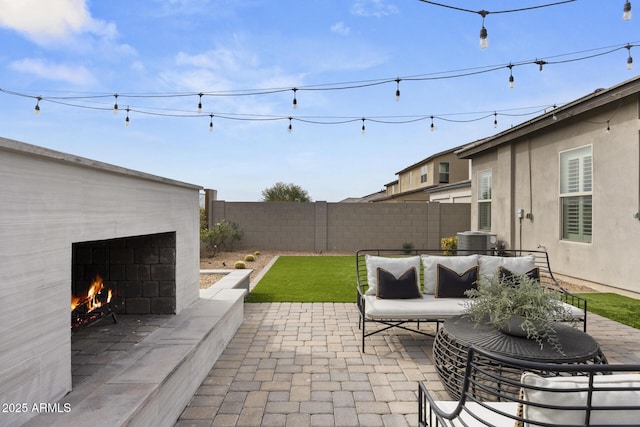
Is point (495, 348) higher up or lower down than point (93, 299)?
lower down

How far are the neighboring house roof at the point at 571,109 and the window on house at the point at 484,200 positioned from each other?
1.28 meters

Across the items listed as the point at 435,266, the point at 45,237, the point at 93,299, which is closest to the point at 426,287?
the point at 435,266

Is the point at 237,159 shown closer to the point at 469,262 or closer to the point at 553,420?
Answer: the point at 469,262

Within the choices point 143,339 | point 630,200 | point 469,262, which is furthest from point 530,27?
point 143,339

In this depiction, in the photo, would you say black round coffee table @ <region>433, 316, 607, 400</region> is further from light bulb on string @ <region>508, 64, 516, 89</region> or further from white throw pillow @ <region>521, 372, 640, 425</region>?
light bulb on string @ <region>508, 64, 516, 89</region>

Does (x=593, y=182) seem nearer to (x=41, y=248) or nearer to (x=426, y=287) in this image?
(x=426, y=287)

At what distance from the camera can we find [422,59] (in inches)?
313

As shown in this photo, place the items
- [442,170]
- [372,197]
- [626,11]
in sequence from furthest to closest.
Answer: [372,197] < [442,170] < [626,11]

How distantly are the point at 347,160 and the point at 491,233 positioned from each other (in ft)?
28.3

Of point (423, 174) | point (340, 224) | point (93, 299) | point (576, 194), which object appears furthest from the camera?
point (423, 174)

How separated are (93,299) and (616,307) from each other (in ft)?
23.6

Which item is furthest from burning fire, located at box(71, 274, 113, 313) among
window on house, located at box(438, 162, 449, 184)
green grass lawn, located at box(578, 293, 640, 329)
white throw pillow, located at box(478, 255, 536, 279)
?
window on house, located at box(438, 162, 449, 184)

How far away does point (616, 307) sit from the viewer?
5.61m

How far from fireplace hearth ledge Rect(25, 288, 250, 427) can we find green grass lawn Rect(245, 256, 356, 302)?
248 cm
